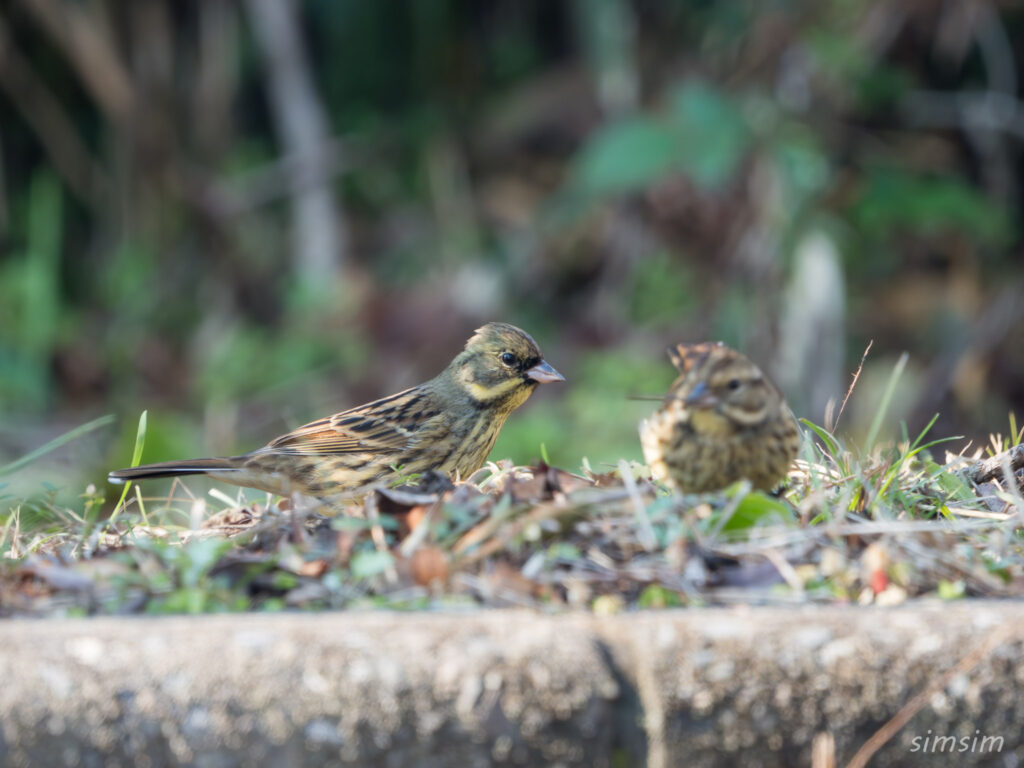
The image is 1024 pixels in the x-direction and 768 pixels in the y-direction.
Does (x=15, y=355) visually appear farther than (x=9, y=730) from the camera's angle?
Yes

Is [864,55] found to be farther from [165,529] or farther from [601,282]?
[165,529]

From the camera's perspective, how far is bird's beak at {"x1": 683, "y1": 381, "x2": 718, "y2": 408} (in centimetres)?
306

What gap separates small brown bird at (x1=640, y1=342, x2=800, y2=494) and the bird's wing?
207cm

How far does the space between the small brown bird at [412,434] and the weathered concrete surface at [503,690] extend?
2.77 meters

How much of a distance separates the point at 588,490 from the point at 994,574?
37.5 inches

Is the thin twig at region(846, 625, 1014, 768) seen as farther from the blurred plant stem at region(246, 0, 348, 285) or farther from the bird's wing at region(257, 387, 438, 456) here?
the blurred plant stem at region(246, 0, 348, 285)

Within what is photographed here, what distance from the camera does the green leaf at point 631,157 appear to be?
9562mm

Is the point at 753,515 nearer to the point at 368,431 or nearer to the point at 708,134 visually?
the point at 368,431

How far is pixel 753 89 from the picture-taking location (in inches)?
403

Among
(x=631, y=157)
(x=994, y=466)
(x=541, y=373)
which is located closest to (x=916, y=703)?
(x=994, y=466)

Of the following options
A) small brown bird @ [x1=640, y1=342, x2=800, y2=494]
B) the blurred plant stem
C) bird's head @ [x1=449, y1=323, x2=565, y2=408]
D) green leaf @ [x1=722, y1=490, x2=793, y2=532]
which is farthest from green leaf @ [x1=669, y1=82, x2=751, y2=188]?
green leaf @ [x1=722, y1=490, x2=793, y2=532]

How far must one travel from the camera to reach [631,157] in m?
9.59

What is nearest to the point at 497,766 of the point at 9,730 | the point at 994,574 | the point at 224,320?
the point at 9,730

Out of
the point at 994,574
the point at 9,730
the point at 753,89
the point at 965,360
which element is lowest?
the point at 965,360
